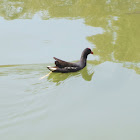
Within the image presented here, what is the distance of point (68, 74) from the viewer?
7625mm

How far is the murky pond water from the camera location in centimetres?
546

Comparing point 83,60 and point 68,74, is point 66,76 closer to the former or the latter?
point 68,74

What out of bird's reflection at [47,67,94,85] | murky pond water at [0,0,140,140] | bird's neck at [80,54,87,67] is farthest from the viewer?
bird's neck at [80,54,87,67]

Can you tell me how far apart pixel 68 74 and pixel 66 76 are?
0.11 m

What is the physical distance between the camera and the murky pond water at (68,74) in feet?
17.9

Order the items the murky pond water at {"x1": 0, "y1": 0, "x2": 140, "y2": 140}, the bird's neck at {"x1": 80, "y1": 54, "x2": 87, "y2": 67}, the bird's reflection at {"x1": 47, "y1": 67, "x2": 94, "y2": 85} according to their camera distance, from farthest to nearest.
→ the bird's neck at {"x1": 80, "y1": 54, "x2": 87, "y2": 67}
the bird's reflection at {"x1": 47, "y1": 67, "x2": 94, "y2": 85}
the murky pond water at {"x1": 0, "y1": 0, "x2": 140, "y2": 140}

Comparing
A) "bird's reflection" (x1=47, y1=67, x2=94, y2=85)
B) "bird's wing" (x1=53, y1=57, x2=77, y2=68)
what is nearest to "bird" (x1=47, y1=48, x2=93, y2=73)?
"bird's wing" (x1=53, y1=57, x2=77, y2=68)

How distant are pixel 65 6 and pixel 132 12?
105 inches

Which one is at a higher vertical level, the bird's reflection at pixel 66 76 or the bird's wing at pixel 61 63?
the bird's wing at pixel 61 63

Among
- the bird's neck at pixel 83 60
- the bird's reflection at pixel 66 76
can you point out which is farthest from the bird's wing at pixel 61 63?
the bird's neck at pixel 83 60

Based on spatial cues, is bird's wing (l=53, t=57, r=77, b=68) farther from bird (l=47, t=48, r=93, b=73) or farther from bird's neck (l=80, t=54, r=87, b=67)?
bird's neck (l=80, t=54, r=87, b=67)

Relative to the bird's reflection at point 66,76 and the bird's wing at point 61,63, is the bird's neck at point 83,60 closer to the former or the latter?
the bird's reflection at point 66,76

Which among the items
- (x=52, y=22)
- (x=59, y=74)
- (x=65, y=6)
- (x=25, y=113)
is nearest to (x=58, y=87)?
(x=59, y=74)

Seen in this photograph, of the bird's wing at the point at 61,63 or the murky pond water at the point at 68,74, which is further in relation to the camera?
the bird's wing at the point at 61,63
